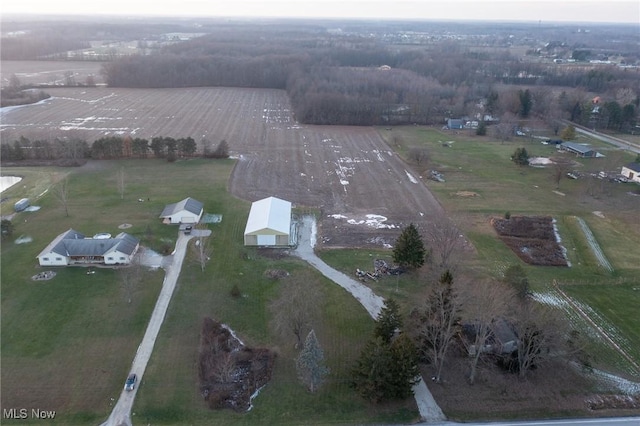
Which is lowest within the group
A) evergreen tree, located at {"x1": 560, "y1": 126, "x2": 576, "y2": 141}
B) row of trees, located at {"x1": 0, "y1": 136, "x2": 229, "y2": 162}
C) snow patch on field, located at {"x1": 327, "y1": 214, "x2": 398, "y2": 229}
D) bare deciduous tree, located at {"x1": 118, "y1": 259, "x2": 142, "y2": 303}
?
bare deciduous tree, located at {"x1": 118, "y1": 259, "x2": 142, "y2": 303}

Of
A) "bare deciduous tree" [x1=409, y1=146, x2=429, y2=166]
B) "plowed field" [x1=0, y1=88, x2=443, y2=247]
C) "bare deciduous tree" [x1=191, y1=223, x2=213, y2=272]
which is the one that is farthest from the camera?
"bare deciduous tree" [x1=409, y1=146, x2=429, y2=166]

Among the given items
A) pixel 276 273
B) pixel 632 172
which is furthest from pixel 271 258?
pixel 632 172

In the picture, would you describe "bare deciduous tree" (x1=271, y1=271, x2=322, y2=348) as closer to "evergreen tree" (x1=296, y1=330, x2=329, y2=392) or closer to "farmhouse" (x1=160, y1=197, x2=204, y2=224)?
Answer: "evergreen tree" (x1=296, y1=330, x2=329, y2=392)

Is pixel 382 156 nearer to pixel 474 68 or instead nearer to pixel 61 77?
pixel 474 68

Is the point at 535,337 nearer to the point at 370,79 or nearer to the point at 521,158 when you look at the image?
the point at 521,158

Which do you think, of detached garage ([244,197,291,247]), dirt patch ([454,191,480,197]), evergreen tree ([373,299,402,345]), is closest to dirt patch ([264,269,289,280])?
detached garage ([244,197,291,247])

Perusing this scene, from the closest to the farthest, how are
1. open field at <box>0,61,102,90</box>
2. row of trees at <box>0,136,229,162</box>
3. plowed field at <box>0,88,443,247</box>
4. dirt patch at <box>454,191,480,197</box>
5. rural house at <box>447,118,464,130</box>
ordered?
plowed field at <box>0,88,443,247</box>
dirt patch at <box>454,191,480,197</box>
row of trees at <box>0,136,229,162</box>
rural house at <box>447,118,464,130</box>
open field at <box>0,61,102,90</box>

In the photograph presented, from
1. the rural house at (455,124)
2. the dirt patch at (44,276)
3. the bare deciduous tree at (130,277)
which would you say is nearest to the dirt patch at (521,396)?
the bare deciduous tree at (130,277)
